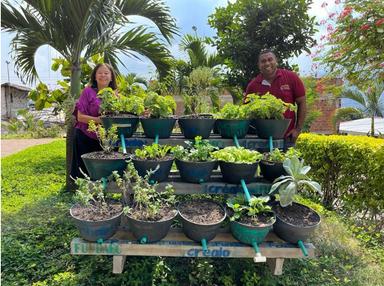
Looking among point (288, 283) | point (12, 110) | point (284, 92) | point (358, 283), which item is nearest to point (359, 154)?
point (284, 92)

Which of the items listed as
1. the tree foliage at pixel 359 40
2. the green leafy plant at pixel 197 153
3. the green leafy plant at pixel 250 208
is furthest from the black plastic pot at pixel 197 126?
the tree foliage at pixel 359 40

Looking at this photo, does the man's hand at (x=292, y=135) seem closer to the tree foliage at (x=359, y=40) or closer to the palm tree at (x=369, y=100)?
the tree foliage at (x=359, y=40)

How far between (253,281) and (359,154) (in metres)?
2.31

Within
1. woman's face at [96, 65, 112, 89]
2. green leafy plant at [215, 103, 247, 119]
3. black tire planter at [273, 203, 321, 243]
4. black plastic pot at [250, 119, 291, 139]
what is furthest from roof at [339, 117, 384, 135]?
black tire planter at [273, 203, 321, 243]

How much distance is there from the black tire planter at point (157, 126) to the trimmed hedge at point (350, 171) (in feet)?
7.84

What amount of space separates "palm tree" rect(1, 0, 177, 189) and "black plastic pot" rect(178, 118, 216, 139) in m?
2.24

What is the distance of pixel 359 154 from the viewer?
3738mm

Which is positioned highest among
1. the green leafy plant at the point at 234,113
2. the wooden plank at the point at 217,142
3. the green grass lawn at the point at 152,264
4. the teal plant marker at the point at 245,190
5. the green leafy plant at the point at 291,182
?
the green leafy plant at the point at 234,113

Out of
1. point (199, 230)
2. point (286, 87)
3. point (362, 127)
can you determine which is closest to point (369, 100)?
point (362, 127)

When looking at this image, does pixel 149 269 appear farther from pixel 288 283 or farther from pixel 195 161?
pixel 288 283

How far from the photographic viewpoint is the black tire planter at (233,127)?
8.39ft

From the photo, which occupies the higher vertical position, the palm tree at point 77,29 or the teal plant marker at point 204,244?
the palm tree at point 77,29

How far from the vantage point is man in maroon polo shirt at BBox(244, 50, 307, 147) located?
3.18 meters

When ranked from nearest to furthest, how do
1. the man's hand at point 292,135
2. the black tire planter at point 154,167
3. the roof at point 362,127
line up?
1. the black tire planter at point 154,167
2. the man's hand at point 292,135
3. the roof at point 362,127
